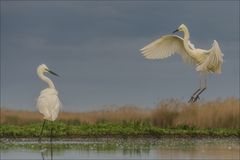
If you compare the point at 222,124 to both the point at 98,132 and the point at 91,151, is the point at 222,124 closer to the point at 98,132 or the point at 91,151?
the point at 98,132

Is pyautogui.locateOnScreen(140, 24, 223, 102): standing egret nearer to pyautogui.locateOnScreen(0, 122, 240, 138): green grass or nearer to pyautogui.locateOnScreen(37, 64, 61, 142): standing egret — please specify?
pyautogui.locateOnScreen(37, 64, 61, 142): standing egret

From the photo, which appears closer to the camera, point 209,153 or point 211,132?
point 209,153

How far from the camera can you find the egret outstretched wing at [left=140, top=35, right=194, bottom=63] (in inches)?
554

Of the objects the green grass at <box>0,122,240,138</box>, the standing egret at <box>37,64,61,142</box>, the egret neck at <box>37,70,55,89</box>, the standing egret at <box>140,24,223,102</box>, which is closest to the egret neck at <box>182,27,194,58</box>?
the standing egret at <box>140,24,223,102</box>

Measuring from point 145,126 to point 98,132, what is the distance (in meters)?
1.62

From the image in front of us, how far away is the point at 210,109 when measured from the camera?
21609 mm

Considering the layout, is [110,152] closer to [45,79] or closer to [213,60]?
[213,60]

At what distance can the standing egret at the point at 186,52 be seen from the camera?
13.3 m

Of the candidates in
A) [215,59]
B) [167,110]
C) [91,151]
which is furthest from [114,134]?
[215,59]

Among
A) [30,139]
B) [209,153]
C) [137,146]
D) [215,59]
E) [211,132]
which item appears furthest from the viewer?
[211,132]

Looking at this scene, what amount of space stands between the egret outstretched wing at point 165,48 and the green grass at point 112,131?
6.25 meters

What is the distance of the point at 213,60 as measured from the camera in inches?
524

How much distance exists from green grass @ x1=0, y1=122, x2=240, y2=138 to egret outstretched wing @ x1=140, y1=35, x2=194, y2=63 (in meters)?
6.25

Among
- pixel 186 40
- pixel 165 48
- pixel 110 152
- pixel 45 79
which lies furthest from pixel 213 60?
pixel 45 79
